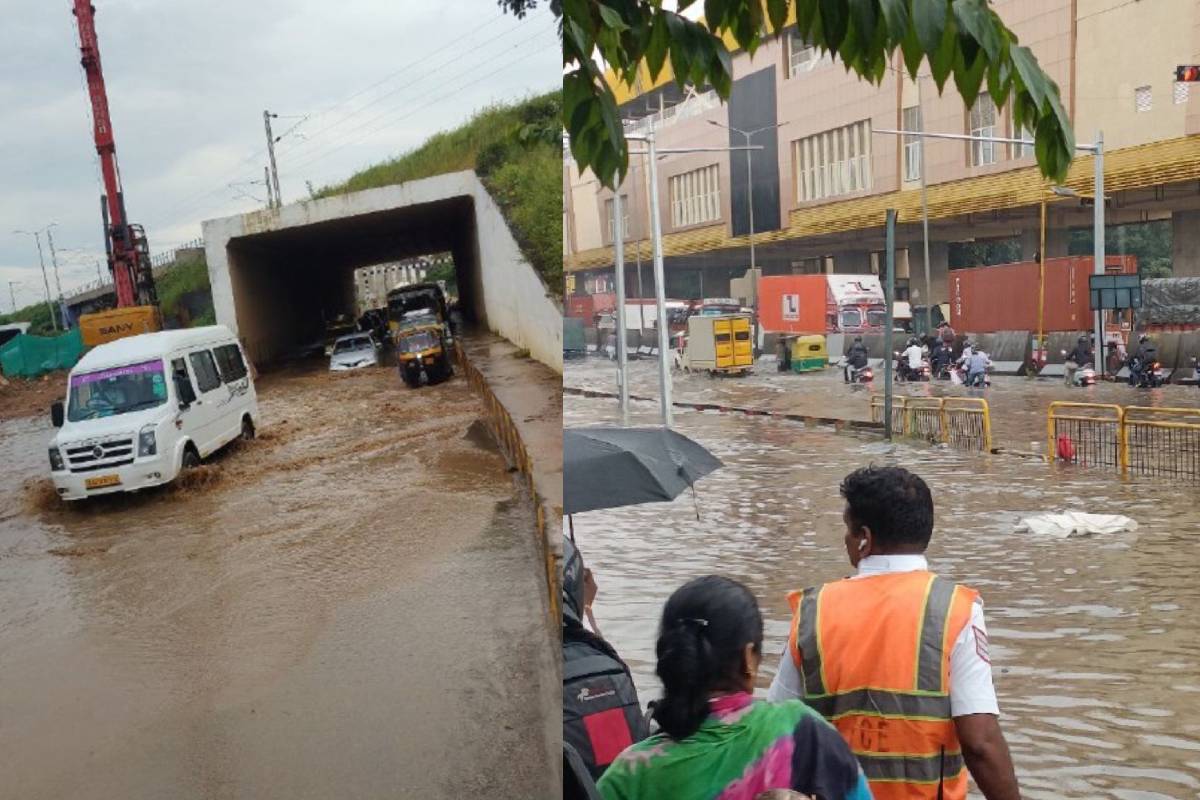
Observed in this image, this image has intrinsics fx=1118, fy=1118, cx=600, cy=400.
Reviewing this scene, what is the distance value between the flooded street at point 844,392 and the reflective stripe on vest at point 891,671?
0.56 metres

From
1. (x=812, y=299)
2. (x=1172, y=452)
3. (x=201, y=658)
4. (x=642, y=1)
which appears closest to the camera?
(x=642, y=1)

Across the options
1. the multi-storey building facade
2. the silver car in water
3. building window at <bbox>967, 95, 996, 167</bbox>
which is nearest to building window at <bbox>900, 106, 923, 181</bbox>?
the multi-storey building facade

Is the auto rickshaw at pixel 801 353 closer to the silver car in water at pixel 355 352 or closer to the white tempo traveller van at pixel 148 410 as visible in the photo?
the silver car in water at pixel 355 352

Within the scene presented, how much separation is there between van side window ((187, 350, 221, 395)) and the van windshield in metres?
0.07

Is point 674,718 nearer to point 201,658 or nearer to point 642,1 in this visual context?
point 201,658

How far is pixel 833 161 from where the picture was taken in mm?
2803

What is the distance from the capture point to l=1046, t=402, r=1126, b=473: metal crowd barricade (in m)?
3.57

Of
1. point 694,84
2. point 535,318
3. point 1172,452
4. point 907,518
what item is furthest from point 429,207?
point 1172,452

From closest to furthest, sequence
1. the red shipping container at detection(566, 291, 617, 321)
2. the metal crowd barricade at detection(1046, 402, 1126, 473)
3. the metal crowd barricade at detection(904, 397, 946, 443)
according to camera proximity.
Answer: the red shipping container at detection(566, 291, 617, 321)
the metal crowd barricade at detection(904, 397, 946, 443)
the metal crowd barricade at detection(1046, 402, 1126, 473)

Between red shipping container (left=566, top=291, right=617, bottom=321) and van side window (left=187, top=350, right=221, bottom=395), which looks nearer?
red shipping container (left=566, top=291, right=617, bottom=321)

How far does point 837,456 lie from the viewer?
9.92 feet

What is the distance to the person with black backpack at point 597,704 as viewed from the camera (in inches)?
76.6

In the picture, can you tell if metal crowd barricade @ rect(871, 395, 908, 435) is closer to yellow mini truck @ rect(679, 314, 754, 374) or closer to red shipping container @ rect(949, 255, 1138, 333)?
red shipping container @ rect(949, 255, 1138, 333)

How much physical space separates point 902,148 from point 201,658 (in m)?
2.04
